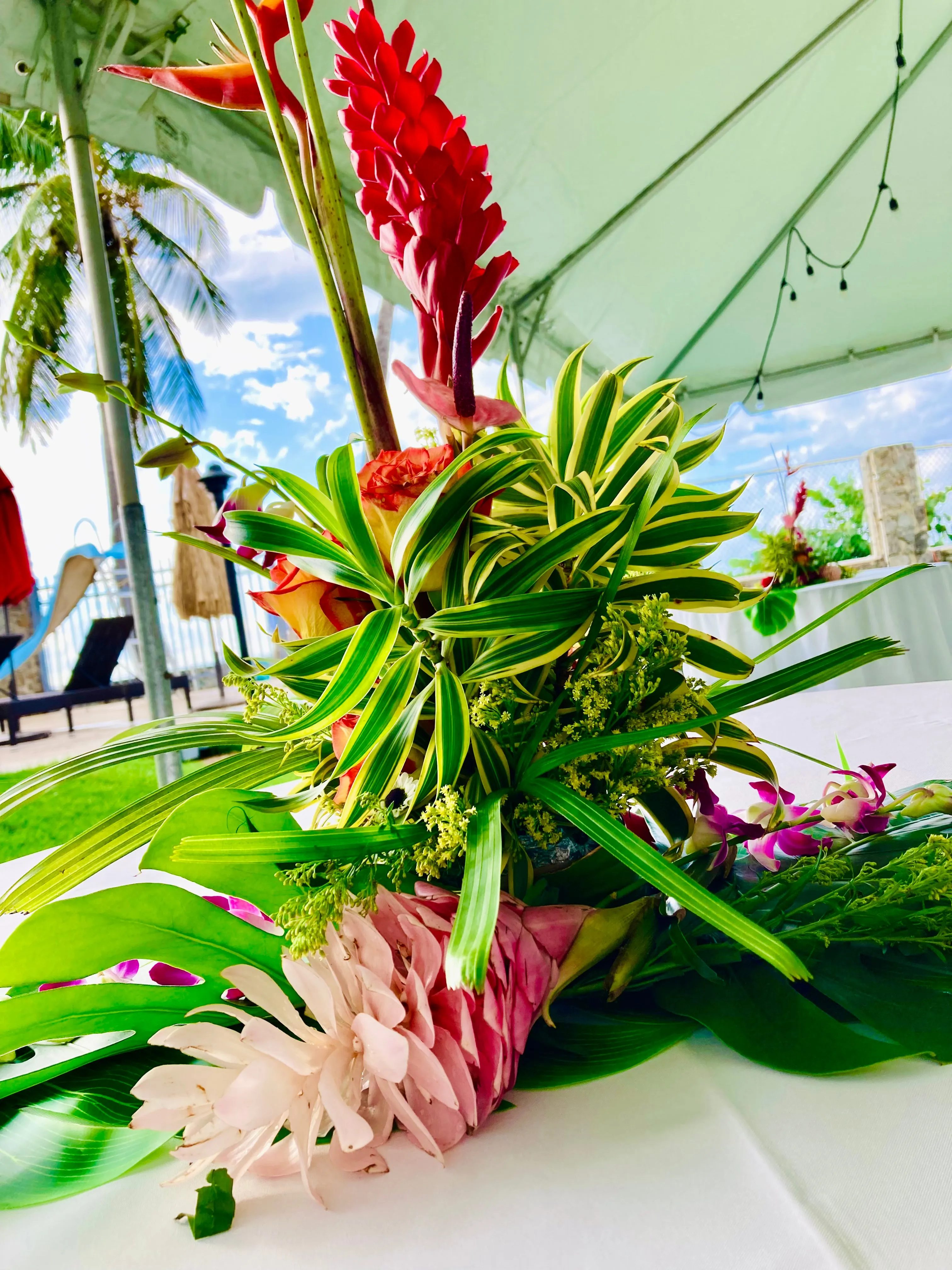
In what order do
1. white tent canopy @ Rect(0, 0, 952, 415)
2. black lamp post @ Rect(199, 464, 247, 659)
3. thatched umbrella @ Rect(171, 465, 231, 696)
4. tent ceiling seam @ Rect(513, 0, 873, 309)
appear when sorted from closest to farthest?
1. black lamp post @ Rect(199, 464, 247, 659)
2. white tent canopy @ Rect(0, 0, 952, 415)
3. tent ceiling seam @ Rect(513, 0, 873, 309)
4. thatched umbrella @ Rect(171, 465, 231, 696)

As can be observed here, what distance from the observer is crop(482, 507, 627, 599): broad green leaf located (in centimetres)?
27

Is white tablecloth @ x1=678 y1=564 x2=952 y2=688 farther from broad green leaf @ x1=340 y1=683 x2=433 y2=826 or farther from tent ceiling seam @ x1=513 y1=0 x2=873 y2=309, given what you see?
broad green leaf @ x1=340 y1=683 x2=433 y2=826

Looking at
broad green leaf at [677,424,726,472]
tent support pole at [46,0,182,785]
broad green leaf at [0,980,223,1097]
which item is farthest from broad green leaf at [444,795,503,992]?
tent support pole at [46,0,182,785]

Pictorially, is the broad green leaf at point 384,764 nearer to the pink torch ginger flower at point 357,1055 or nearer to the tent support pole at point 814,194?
the pink torch ginger flower at point 357,1055

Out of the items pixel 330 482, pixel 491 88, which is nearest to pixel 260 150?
pixel 491 88

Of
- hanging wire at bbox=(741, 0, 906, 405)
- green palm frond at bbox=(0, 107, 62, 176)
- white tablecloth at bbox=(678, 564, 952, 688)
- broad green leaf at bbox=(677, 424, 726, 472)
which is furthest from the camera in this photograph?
green palm frond at bbox=(0, 107, 62, 176)

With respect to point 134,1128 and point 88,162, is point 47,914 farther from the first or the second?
point 88,162

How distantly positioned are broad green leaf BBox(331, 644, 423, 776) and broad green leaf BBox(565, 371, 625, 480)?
15 centimetres

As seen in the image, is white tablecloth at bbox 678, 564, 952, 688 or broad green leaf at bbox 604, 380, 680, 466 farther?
white tablecloth at bbox 678, 564, 952, 688

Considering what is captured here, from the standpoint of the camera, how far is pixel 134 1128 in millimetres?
224

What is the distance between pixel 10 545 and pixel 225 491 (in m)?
1.39

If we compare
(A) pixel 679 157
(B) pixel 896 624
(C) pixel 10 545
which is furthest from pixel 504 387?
(A) pixel 679 157

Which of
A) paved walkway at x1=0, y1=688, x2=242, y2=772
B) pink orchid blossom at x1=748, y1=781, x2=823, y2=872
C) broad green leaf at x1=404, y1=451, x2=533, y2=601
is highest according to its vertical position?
broad green leaf at x1=404, y1=451, x2=533, y2=601

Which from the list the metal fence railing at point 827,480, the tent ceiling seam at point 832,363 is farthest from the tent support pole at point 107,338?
the metal fence railing at point 827,480
